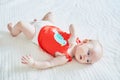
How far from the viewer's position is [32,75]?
3.39 ft

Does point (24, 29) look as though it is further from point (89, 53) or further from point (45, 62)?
point (89, 53)

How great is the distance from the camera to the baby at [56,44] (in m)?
1.08

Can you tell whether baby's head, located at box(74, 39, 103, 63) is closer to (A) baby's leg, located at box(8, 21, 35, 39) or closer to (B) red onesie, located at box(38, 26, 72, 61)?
(B) red onesie, located at box(38, 26, 72, 61)

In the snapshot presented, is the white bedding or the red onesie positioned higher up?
the red onesie

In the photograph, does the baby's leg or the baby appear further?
the baby's leg

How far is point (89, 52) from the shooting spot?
1.10m

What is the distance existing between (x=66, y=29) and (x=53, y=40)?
0.20 meters

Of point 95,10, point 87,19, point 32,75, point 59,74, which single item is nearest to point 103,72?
point 59,74

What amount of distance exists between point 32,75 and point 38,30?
29 cm

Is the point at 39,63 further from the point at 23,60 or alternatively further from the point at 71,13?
the point at 71,13

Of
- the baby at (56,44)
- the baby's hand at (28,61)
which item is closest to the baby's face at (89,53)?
the baby at (56,44)

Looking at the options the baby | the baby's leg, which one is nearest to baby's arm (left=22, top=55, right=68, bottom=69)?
the baby

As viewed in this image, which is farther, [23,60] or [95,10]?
[95,10]

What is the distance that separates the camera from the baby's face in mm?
1086
